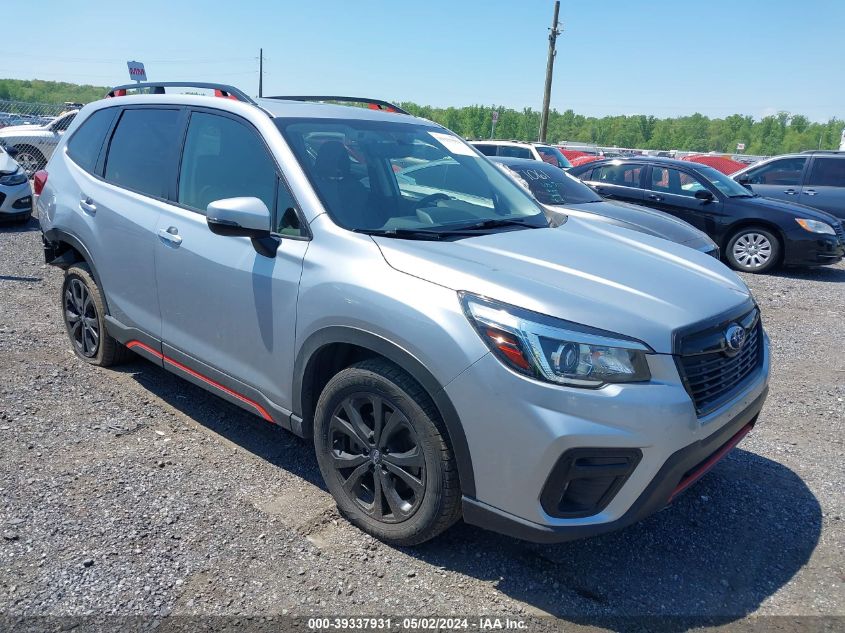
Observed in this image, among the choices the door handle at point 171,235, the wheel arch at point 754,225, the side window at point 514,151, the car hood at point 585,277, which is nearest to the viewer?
the car hood at point 585,277

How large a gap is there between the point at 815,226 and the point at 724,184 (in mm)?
1441

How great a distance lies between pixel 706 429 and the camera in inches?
96.8

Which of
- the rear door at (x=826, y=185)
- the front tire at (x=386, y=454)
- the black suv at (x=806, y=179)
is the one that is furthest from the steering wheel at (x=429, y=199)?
the rear door at (x=826, y=185)

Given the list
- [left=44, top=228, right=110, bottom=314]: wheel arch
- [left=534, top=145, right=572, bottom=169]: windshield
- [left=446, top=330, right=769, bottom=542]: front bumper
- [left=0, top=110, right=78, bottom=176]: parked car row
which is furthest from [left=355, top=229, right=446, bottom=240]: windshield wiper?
[left=0, top=110, right=78, bottom=176]: parked car row

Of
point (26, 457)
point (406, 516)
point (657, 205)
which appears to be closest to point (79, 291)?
point (26, 457)

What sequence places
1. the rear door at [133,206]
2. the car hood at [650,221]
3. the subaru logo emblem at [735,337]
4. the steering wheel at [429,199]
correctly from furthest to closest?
the car hood at [650,221] → the rear door at [133,206] → the steering wheel at [429,199] → the subaru logo emblem at [735,337]

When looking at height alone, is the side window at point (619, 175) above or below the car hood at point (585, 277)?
above

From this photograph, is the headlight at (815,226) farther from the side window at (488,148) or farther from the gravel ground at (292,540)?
the side window at (488,148)

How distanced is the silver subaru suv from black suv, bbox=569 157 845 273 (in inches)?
268

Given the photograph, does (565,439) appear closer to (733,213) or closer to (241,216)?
(241,216)

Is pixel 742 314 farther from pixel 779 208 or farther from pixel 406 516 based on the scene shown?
pixel 779 208

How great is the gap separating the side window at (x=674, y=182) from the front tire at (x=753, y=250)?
941 millimetres

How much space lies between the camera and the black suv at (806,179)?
442 inches

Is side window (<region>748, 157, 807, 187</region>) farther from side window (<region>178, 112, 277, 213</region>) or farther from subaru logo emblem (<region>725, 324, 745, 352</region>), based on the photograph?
side window (<region>178, 112, 277, 213</region>)
